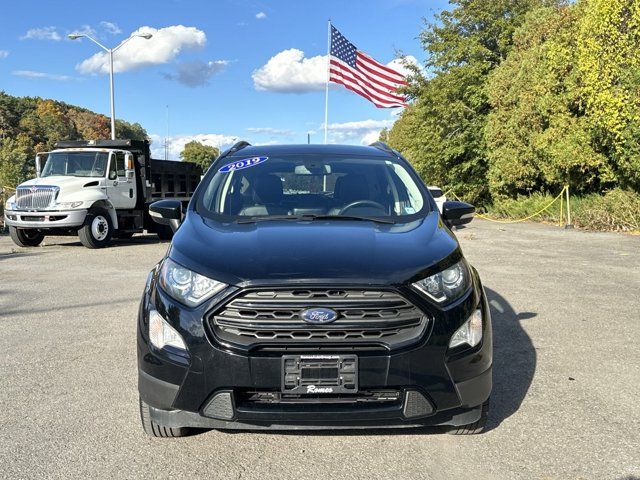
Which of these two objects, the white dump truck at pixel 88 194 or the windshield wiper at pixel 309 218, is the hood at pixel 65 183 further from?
the windshield wiper at pixel 309 218

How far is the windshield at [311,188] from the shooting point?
3990 millimetres

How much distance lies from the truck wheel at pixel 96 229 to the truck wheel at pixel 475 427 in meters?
12.0

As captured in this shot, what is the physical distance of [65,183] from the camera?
1361 cm

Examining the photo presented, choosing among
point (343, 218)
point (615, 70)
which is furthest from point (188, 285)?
point (615, 70)

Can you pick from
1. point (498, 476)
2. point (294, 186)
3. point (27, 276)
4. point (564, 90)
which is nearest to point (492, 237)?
point (564, 90)

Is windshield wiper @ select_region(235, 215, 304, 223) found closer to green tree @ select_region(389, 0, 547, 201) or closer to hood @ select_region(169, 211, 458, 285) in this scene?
hood @ select_region(169, 211, 458, 285)

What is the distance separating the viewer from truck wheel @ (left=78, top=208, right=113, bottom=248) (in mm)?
13555

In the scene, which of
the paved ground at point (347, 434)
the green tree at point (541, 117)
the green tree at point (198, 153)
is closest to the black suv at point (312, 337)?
the paved ground at point (347, 434)

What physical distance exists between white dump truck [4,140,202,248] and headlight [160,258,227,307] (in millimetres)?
11339

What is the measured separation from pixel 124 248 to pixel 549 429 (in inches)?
484

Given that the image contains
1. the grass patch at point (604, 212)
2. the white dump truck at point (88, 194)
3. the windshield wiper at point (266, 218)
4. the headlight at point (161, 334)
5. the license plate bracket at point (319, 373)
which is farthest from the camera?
the grass patch at point (604, 212)

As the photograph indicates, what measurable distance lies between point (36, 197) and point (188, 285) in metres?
12.0

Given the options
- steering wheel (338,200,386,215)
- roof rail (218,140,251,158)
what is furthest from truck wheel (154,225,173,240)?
steering wheel (338,200,386,215)

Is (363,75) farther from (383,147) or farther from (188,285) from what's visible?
(188,285)
